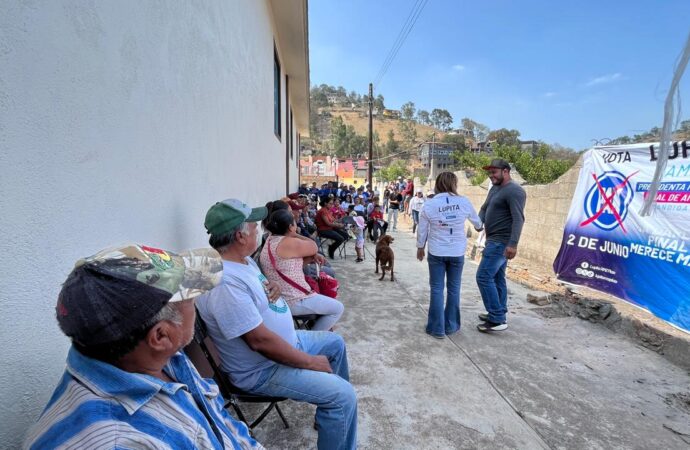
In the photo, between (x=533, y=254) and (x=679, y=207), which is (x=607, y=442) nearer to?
(x=679, y=207)

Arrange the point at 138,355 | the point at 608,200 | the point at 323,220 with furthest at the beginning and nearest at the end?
1. the point at 323,220
2. the point at 608,200
3. the point at 138,355

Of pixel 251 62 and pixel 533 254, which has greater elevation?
pixel 251 62

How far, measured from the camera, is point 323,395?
5.71ft

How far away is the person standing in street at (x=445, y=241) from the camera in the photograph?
3.62 meters

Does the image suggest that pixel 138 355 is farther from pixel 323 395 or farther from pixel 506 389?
pixel 506 389

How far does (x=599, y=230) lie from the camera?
190 inches

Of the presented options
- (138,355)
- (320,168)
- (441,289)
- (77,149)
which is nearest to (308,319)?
(441,289)

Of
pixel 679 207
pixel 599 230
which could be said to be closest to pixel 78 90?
pixel 679 207

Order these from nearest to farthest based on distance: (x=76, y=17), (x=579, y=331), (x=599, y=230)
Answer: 1. (x=76, y=17)
2. (x=579, y=331)
3. (x=599, y=230)

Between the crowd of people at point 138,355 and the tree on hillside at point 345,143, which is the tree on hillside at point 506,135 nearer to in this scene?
the tree on hillside at point 345,143

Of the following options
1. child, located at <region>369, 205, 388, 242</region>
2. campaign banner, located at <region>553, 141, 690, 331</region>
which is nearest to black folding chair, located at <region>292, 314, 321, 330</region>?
campaign banner, located at <region>553, 141, 690, 331</region>

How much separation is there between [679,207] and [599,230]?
1.11 m

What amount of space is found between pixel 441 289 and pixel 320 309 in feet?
5.08

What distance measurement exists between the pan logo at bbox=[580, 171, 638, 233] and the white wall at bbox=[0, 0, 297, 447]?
5.15m
